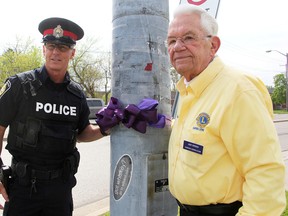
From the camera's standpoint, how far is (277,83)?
63.8m

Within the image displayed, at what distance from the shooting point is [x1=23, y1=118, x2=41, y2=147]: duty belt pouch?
94.6 inches

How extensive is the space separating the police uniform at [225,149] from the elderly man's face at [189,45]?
6 centimetres

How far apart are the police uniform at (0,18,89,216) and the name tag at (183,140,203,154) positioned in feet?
4.18

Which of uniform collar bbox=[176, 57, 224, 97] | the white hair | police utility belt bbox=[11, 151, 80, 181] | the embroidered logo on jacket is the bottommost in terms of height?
→ police utility belt bbox=[11, 151, 80, 181]

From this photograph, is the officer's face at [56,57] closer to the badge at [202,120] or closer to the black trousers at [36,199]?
the black trousers at [36,199]

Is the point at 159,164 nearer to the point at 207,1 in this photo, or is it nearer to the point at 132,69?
the point at 132,69

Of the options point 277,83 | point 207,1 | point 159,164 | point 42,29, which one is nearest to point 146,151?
point 159,164

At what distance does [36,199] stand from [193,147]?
153 cm

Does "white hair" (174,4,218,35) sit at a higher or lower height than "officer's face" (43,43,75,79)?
higher

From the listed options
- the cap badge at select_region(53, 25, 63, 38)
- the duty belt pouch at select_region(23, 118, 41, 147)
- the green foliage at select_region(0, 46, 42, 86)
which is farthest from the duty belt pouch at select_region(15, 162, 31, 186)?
the green foliage at select_region(0, 46, 42, 86)

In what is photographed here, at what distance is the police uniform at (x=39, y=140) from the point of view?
2.42 metres

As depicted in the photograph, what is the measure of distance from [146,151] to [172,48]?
1.96 ft

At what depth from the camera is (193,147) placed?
1.56 meters

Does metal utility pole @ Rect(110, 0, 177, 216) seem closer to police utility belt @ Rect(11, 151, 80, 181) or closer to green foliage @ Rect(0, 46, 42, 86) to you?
police utility belt @ Rect(11, 151, 80, 181)
